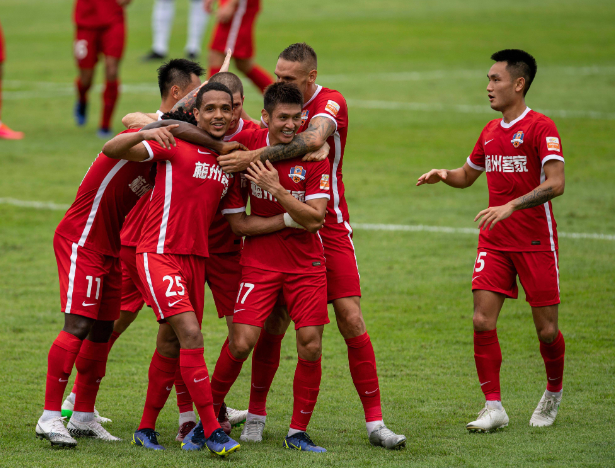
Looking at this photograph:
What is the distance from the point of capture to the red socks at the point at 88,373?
5.49m

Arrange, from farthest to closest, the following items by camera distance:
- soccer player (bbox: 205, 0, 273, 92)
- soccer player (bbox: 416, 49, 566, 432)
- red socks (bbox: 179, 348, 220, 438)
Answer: soccer player (bbox: 205, 0, 273, 92), soccer player (bbox: 416, 49, 566, 432), red socks (bbox: 179, 348, 220, 438)

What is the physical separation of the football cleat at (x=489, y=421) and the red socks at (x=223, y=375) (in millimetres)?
1539

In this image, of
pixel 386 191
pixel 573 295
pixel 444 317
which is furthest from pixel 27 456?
pixel 386 191

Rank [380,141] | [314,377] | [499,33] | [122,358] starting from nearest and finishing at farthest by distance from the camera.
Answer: [314,377]
[122,358]
[380,141]
[499,33]

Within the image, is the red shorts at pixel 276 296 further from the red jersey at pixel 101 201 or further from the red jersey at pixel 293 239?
the red jersey at pixel 101 201

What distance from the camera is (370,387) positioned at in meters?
5.32

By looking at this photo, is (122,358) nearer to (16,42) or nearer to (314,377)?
(314,377)

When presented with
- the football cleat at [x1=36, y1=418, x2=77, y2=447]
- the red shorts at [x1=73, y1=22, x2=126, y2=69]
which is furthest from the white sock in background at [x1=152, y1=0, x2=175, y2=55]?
the football cleat at [x1=36, y1=418, x2=77, y2=447]

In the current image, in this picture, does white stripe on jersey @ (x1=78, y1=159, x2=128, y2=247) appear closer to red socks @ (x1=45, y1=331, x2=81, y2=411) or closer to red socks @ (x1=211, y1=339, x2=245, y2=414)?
red socks @ (x1=45, y1=331, x2=81, y2=411)

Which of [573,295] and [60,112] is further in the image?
[60,112]

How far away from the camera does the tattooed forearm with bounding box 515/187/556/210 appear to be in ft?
17.6

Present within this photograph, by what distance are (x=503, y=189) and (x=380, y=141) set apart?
9.40m

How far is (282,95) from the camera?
5113 millimetres

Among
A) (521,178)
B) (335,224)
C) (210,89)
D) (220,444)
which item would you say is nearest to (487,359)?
(521,178)
